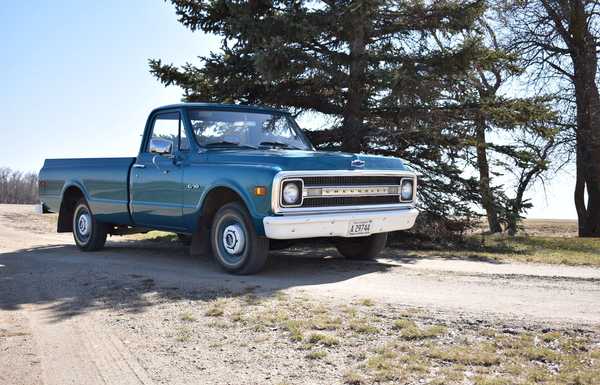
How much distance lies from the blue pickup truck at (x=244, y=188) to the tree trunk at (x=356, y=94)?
339 cm

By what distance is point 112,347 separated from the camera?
17.0 ft

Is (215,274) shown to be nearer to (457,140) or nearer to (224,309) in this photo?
(224,309)

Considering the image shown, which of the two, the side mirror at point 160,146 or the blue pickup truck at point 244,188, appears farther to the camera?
the side mirror at point 160,146

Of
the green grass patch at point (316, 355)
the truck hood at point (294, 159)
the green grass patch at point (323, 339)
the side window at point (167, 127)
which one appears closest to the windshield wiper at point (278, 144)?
the truck hood at point (294, 159)

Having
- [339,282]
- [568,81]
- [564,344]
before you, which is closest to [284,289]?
[339,282]

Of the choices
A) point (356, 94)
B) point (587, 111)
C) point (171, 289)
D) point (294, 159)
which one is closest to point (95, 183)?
point (171, 289)

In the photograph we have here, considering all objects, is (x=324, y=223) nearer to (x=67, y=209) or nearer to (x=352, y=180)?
(x=352, y=180)

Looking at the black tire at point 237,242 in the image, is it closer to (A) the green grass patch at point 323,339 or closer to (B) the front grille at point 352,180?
(B) the front grille at point 352,180

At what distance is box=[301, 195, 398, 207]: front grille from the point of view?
304 inches

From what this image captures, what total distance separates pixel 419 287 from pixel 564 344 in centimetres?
241

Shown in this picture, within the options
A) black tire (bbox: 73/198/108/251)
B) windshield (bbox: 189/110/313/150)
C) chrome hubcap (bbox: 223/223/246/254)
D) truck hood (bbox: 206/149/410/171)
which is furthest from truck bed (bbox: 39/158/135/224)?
chrome hubcap (bbox: 223/223/246/254)

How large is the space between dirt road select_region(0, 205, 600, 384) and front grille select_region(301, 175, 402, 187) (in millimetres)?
1133

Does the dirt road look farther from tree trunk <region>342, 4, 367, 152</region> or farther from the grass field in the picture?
tree trunk <region>342, 4, 367, 152</region>

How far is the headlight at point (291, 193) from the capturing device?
24.3ft
